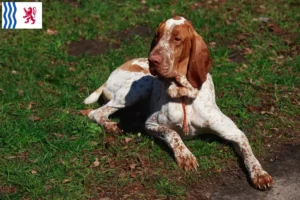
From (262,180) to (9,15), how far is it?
5480mm

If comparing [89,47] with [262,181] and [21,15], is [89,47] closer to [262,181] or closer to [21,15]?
[21,15]

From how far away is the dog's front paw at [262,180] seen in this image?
468 cm

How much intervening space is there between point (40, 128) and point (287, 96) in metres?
2.81

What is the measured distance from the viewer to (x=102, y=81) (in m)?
6.77

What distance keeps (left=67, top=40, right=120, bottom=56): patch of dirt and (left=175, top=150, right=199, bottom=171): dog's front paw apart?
3.01 metres

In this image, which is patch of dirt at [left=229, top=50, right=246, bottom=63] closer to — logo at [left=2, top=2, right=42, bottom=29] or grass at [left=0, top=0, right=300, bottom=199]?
grass at [left=0, top=0, right=300, bottom=199]

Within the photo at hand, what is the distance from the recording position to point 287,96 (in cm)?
636

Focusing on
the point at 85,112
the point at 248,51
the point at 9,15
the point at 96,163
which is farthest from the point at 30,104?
the point at 248,51

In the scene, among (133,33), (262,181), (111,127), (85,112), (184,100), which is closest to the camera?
(262,181)

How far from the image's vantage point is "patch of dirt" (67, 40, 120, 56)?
7.68 meters

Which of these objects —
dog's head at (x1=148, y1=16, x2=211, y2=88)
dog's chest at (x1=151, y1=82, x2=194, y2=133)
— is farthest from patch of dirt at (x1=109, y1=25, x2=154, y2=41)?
dog's head at (x1=148, y1=16, x2=211, y2=88)

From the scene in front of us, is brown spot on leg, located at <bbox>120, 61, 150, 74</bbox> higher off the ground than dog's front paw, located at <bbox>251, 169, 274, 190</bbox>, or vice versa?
brown spot on leg, located at <bbox>120, 61, 150, 74</bbox>

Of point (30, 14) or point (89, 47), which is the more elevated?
point (30, 14)

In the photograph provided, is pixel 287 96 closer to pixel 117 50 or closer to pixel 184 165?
pixel 184 165
